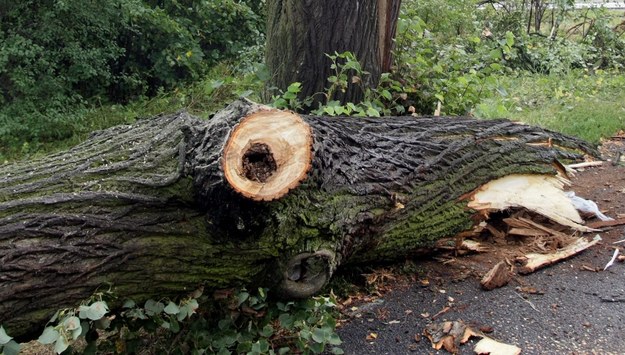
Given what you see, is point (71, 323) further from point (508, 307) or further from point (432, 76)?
point (432, 76)

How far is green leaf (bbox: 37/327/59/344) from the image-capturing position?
2.12 metres

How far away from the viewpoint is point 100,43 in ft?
25.5

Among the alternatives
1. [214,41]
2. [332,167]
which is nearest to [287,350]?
[332,167]

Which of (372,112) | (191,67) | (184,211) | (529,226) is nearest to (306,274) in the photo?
(184,211)

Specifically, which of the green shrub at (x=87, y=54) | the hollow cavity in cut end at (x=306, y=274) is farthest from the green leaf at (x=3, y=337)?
the green shrub at (x=87, y=54)

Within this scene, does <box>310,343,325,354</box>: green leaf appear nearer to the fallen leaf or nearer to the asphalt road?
the asphalt road

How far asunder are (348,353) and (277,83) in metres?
2.47

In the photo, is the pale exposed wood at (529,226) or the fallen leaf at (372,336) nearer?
the fallen leaf at (372,336)

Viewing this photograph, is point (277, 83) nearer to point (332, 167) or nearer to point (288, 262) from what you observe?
point (332, 167)

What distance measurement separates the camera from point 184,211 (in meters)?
2.57

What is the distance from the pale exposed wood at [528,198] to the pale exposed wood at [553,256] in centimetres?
17

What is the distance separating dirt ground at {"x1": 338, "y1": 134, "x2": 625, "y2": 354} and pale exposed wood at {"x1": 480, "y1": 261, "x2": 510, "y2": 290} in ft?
0.10

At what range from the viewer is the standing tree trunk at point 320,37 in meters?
4.39

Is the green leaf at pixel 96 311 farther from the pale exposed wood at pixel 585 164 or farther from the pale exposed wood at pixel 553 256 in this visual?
the pale exposed wood at pixel 585 164
